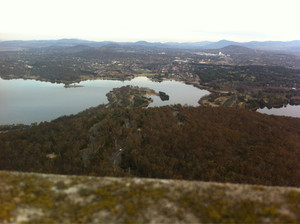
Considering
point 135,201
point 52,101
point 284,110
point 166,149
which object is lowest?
point 284,110

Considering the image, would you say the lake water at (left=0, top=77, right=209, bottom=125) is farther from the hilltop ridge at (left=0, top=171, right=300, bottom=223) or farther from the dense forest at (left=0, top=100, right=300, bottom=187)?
the hilltop ridge at (left=0, top=171, right=300, bottom=223)

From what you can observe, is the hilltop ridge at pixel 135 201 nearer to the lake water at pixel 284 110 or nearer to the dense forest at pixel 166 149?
the dense forest at pixel 166 149

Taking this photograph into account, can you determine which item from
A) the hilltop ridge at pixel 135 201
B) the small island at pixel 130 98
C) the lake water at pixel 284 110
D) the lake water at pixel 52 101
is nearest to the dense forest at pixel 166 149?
the hilltop ridge at pixel 135 201

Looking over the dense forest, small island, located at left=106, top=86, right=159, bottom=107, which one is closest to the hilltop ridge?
the dense forest

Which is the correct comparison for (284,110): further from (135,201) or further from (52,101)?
(52,101)

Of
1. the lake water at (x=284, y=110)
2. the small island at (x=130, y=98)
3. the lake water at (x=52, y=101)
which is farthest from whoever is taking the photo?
the small island at (x=130, y=98)

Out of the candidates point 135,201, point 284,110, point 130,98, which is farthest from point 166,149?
point 284,110
